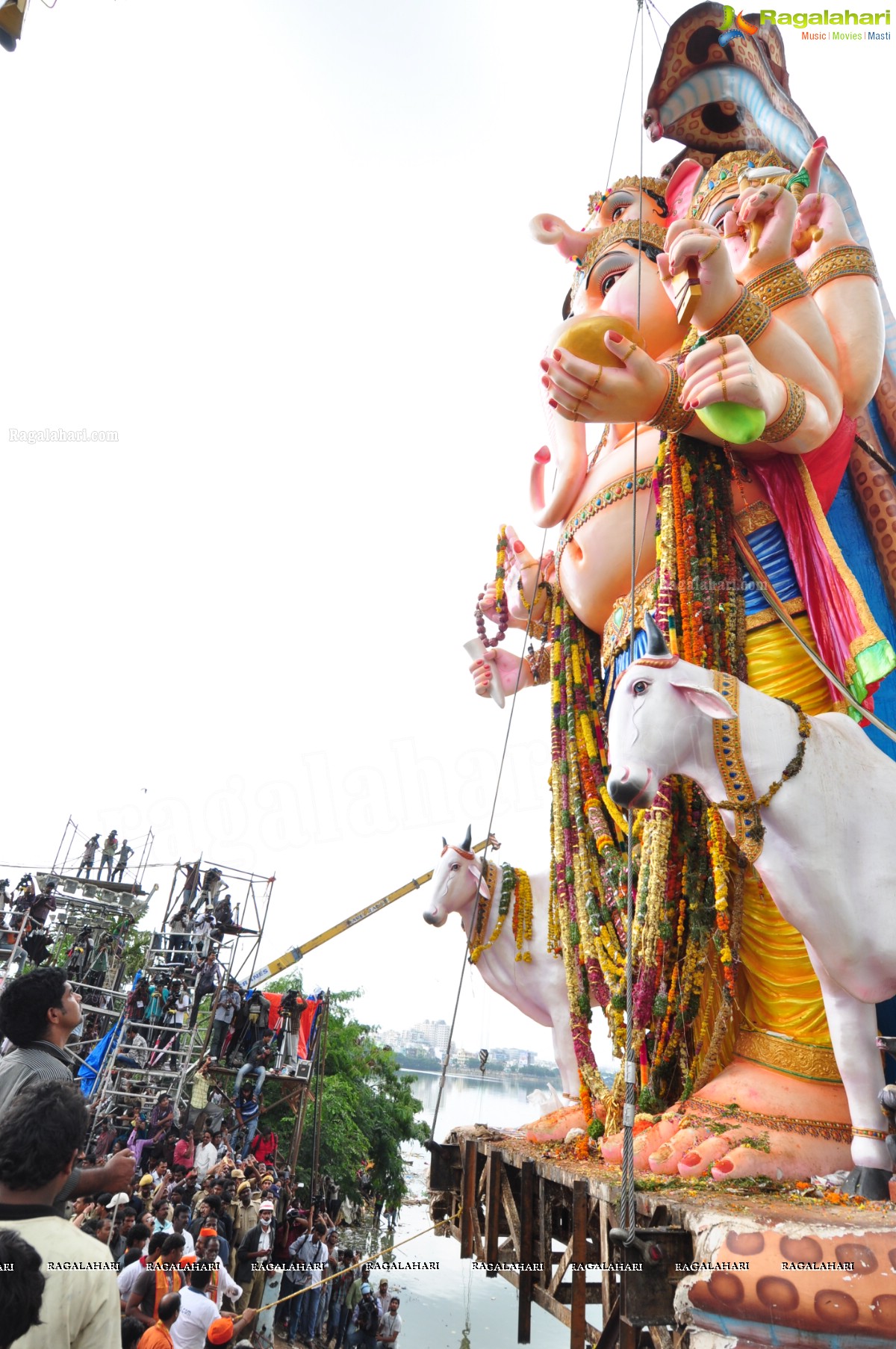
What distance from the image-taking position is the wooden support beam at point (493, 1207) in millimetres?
4750

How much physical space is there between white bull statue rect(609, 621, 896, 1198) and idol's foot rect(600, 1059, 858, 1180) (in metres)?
0.20

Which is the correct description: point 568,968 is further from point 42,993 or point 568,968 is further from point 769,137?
point 769,137

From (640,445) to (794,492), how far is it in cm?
108

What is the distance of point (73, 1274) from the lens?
5.57ft

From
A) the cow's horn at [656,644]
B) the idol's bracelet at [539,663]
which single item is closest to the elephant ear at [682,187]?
the idol's bracelet at [539,663]

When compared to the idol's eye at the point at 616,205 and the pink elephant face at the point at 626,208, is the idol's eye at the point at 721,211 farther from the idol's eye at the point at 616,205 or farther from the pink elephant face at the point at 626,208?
the idol's eye at the point at 616,205

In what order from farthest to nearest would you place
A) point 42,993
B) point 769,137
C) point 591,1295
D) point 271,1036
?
point 271,1036, point 769,137, point 591,1295, point 42,993

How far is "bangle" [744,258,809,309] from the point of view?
4867 mm

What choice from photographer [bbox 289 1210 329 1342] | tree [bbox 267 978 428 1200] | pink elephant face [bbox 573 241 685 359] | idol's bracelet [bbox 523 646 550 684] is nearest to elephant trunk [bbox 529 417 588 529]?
pink elephant face [bbox 573 241 685 359]

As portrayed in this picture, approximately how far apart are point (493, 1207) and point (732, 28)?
7.97 metres

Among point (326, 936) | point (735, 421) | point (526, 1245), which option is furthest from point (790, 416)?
point (326, 936)

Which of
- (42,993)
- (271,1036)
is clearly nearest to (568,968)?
(42,993)

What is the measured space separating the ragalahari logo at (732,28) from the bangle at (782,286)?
2719mm

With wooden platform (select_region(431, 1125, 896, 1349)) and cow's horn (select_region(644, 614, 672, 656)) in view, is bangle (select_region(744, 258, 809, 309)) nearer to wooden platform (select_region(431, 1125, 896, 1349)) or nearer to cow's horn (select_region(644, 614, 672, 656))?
cow's horn (select_region(644, 614, 672, 656))
